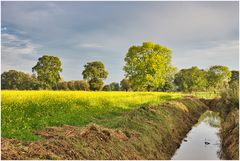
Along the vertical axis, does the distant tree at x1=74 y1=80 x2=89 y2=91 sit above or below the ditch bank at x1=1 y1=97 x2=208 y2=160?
above

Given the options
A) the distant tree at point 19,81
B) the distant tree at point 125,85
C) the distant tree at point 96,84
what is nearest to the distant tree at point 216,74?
the distant tree at point 125,85

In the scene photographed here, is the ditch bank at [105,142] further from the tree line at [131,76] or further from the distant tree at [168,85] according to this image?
the distant tree at [168,85]

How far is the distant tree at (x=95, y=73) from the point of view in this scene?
60.2m

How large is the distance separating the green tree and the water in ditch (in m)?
29.1

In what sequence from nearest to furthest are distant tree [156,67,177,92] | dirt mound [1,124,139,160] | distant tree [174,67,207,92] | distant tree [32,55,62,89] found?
dirt mound [1,124,139,160]
distant tree [32,55,62,89]
distant tree [156,67,177,92]
distant tree [174,67,207,92]

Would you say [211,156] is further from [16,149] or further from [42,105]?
[16,149]

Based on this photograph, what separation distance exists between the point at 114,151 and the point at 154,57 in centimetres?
Result: 4549

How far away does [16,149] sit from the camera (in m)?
7.16

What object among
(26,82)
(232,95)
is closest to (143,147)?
(232,95)

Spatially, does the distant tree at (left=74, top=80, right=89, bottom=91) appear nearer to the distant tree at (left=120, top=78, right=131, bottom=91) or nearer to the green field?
the distant tree at (left=120, top=78, right=131, bottom=91)

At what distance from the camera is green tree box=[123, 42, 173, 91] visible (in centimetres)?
5241

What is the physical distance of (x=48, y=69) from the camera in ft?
140

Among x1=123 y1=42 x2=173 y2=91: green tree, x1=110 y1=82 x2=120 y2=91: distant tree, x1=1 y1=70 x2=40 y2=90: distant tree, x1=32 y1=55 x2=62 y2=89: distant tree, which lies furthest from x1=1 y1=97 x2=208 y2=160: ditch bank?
x1=110 y1=82 x2=120 y2=91: distant tree

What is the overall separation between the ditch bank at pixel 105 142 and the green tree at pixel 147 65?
117 feet
